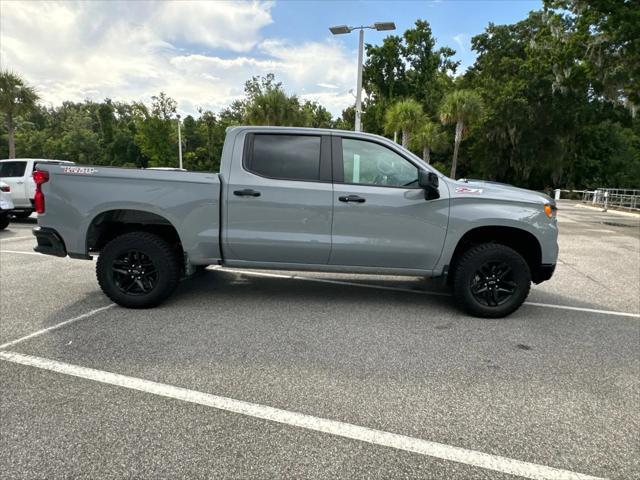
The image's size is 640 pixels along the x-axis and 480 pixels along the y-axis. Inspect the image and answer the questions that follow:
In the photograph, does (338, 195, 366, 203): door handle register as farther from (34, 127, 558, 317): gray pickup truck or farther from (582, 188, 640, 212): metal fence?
(582, 188, 640, 212): metal fence

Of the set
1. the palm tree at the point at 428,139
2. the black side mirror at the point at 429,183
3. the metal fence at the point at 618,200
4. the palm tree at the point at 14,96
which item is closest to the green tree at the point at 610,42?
the metal fence at the point at 618,200

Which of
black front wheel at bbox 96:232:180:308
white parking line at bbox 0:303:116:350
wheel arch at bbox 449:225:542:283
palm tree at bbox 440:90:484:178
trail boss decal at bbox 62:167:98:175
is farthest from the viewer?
palm tree at bbox 440:90:484:178

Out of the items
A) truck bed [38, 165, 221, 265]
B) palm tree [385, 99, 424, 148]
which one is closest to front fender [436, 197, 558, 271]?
truck bed [38, 165, 221, 265]

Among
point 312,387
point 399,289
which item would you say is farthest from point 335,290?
point 312,387

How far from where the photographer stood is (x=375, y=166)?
180 inches

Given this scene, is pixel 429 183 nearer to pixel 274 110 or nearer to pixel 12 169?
pixel 12 169

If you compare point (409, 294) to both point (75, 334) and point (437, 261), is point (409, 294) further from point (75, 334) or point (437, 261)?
point (75, 334)

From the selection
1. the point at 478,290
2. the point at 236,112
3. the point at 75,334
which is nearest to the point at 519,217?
the point at 478,290

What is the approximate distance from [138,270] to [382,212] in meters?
2.67

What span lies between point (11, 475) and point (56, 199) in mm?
3116

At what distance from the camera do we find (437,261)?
4582 millimetres

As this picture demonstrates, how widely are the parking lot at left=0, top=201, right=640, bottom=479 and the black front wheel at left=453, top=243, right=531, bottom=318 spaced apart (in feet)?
0.61

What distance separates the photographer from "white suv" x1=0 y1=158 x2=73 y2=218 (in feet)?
Result: 38.3

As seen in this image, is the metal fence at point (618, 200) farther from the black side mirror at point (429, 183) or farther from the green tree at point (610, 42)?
the black side mirror at point (429, 183)
